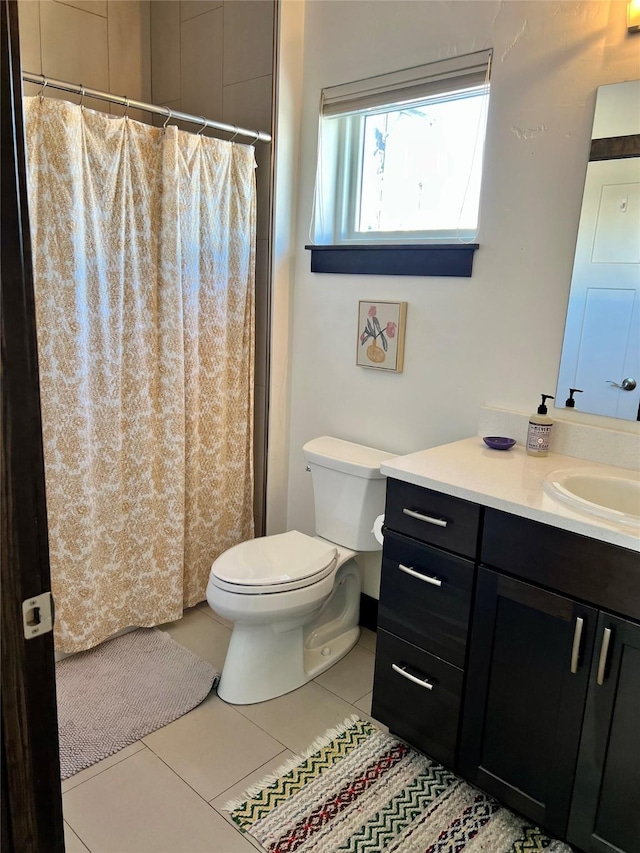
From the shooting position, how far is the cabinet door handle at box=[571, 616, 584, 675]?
4.66 ft

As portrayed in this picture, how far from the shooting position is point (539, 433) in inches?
73.0

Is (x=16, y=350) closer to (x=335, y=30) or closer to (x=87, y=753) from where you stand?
(x=87, y=753)

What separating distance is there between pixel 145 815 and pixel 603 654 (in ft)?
4.00

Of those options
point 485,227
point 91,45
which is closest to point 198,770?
point 485,227

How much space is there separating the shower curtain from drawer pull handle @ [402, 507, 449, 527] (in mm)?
1009

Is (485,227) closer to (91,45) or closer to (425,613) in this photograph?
(425,613)

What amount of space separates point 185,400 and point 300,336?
56 cm

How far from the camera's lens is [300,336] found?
8.61 ft

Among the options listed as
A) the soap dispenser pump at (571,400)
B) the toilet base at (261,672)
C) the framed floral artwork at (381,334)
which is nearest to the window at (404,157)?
the framed floral artwork at (381,334)

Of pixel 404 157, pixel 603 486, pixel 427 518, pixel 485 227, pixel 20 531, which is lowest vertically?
pixel 427 518

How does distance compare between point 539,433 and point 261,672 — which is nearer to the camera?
point 539,433

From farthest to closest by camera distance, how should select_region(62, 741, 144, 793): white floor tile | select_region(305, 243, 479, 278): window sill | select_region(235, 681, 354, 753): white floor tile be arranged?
select_region(305, 243, 479, 278): window sill → select_region(235, 681, 354, 753): white floor tile → select_region(62, 741, 144, 793): white floor tile

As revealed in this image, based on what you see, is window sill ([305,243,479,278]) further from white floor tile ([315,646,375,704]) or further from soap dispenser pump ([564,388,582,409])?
white floor tile ([315,646,375,704])

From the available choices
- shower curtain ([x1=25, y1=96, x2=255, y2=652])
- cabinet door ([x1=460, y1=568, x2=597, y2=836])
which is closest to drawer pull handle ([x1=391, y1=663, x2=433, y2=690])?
cabinet door ([x1=460, y1=568, x2=597, y2=836])
